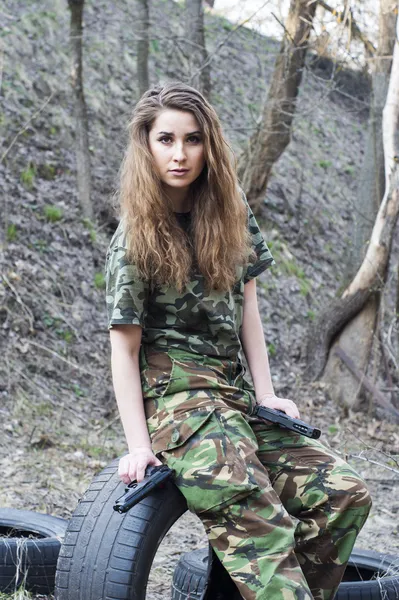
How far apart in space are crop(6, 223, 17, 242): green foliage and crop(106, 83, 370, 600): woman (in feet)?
17.2

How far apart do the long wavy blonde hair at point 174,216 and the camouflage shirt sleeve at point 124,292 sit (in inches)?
1.5

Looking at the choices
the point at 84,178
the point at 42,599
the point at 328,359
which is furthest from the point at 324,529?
the point at 84,178

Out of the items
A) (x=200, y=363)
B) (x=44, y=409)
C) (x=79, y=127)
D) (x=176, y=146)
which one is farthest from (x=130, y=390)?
(x=79, y=127)

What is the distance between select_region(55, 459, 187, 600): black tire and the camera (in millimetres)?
2867

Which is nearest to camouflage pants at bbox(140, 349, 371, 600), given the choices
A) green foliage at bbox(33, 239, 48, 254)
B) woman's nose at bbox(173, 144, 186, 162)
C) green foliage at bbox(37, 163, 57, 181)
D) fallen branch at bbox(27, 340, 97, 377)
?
woman's nose at bbox(173, 144, 186, 162)

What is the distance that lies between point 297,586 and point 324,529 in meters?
0.45

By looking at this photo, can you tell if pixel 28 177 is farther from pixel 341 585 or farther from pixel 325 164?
pixel 325 164

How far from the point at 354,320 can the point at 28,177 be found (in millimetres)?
4251

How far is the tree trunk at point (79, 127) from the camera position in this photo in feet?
32.3

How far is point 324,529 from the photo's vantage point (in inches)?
123

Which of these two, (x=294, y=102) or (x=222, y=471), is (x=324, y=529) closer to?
(x=222, y=471)

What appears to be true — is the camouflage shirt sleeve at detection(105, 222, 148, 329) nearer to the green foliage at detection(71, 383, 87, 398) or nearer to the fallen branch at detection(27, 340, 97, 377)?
the green foliage at detection(71, 383, 87, 398)

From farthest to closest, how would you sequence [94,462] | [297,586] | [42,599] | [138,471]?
[94,462], [42,599], [138,471], [297,586]

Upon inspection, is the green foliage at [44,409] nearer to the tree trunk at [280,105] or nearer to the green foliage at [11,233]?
the green foliage at [11,233]
